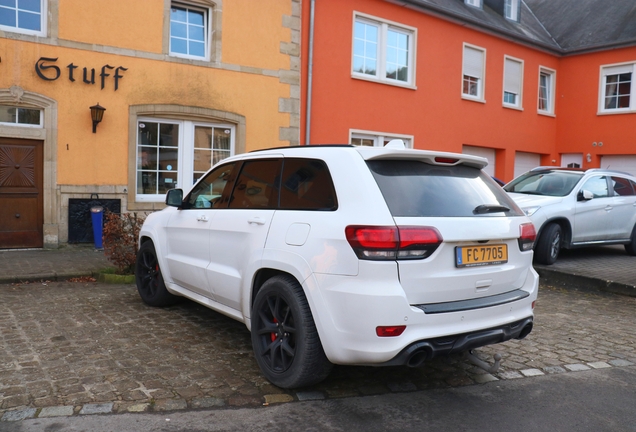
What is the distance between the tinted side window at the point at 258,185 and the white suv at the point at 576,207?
5846mm

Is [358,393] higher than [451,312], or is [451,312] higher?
[451,312]

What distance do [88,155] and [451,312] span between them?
31.3 feet

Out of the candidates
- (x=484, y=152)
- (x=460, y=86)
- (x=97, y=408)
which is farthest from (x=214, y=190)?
(x=484, y=152)

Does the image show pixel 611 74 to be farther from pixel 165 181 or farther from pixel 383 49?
pixel 165 181

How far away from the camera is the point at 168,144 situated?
12.5 meters

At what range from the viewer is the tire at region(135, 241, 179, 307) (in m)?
6.33

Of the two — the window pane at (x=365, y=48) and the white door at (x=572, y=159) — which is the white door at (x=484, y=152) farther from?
the window pane at (x=365, y=48)

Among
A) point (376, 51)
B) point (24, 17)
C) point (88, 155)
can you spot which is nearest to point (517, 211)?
point (88, 155)

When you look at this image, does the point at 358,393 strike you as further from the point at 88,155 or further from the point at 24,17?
the point at 24,17

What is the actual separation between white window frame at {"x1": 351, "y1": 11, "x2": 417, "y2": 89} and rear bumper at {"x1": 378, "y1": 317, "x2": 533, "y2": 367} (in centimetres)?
1205

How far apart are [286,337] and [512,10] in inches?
788

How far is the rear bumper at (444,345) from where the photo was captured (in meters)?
3.52

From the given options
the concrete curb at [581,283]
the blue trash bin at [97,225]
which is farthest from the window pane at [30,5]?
the concrete curb at [581,283]

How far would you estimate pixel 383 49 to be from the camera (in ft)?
52.0
